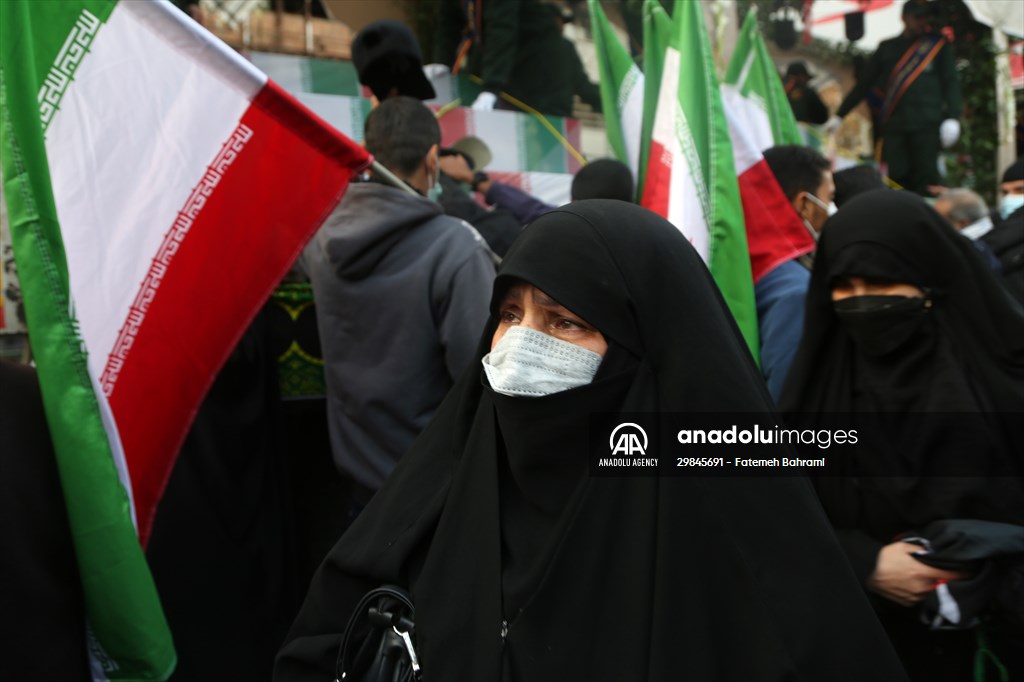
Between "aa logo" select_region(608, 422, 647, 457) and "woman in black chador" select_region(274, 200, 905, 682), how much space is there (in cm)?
3

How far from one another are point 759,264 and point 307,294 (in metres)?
1.74

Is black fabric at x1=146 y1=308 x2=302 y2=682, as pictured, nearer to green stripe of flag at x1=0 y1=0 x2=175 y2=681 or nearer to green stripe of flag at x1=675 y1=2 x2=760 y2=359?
green stripe of flag at x1=0 y1=0 x2=175 y2=681

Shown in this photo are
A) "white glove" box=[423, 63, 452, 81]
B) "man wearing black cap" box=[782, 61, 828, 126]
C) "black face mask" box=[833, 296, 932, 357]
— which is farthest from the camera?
"man wearing black cap" box=[782, 61, 828, 126]

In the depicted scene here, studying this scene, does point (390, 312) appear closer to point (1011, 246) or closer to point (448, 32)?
point (1011, 246)

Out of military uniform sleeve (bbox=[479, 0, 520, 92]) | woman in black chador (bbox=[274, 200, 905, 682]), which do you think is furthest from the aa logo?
military uniform sleeve (bbox=[479, 0, 520, 92])

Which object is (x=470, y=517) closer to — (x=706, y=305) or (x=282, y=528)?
(x=706, y=305)

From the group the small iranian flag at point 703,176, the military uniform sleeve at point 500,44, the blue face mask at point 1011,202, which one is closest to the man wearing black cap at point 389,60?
the small iranian flag at point 703,176

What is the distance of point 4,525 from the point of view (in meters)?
1.79

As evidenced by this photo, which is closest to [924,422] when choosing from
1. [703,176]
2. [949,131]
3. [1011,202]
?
[703,176]

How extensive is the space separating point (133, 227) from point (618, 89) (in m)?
2.54

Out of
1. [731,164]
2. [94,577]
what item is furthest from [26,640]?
[731,164]

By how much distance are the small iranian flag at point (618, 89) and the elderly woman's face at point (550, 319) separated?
246cm

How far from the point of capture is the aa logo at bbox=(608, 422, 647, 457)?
1.54m

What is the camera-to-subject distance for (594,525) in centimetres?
153
